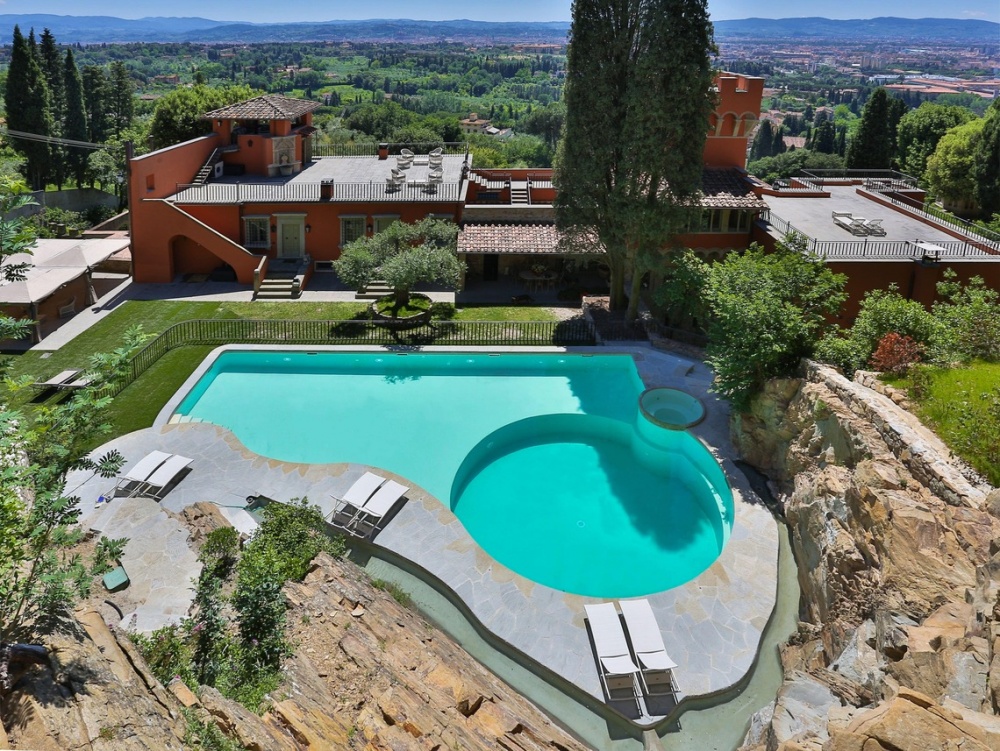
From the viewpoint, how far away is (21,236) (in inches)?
334

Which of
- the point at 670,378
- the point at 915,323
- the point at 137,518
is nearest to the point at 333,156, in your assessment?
the point at 670,378

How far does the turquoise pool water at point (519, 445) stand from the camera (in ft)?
52.4

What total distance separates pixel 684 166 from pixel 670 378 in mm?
7158

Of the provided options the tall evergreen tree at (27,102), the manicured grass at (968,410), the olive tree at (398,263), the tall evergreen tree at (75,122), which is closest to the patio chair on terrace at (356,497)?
the olive tree at (398,263)

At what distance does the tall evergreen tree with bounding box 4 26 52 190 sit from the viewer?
46.0m

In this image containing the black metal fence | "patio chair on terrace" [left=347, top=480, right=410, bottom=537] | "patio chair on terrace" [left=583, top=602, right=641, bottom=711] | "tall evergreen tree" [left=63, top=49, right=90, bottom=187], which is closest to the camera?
"patio chair on terrace" [left=583, top=602, right=641, bottom=711]

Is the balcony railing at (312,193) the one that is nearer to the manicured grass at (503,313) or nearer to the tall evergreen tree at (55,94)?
the manicured grass at (503,313)

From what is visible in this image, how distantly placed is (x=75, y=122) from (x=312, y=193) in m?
34.6

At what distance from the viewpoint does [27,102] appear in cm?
4684

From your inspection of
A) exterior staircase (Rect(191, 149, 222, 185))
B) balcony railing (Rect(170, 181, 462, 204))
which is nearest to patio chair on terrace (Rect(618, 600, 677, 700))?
balcony railing (Rect(170, 181, 462, 204))

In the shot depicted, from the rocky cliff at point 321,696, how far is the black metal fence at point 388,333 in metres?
12.4

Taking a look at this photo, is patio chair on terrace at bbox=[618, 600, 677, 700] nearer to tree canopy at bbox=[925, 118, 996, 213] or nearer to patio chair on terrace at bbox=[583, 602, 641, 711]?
patio chair on terrace at bbox=[583, 602, 641, 711]

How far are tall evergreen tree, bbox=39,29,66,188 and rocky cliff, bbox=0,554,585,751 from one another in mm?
48536

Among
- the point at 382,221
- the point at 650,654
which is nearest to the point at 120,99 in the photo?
the point at 382,221
